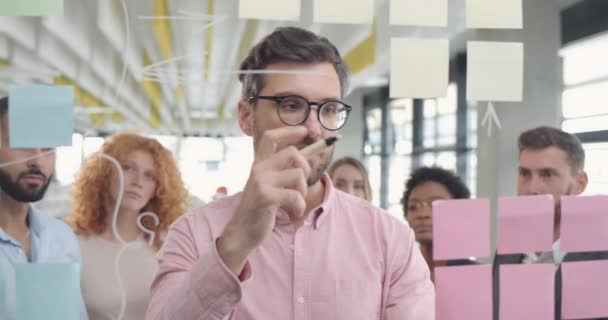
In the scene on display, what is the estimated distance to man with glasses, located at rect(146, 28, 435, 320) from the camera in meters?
0.96

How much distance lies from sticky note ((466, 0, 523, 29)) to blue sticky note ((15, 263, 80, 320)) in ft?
3.17

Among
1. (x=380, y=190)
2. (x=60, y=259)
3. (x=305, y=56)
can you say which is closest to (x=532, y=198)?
(x=380, y=190)

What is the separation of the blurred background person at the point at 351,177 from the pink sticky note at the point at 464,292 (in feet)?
0.75

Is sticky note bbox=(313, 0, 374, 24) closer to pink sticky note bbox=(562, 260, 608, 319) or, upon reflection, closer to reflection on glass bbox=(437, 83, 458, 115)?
reflection on glass bbox=(437, 83, 458, 115)

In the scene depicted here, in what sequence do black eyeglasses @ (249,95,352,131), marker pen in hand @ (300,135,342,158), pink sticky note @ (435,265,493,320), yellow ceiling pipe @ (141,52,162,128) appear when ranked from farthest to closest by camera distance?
pink sticky note @ (435,265,493,320), yellow ceiling pipe @ (141,52,162,128), black eyeglasses @ (249,95,352,131), marker pen in hand @ (300,135,342,158)

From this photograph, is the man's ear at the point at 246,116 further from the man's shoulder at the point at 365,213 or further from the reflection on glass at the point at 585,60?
the reflection on glass at the point at 585,60

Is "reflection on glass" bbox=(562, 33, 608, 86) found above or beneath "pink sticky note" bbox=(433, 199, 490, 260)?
above

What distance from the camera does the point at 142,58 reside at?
1.07m

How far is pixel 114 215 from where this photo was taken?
41.3 inches

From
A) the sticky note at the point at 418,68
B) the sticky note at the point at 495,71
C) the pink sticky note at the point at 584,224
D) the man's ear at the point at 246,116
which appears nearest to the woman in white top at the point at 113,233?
the man's ear at the point at 246,116

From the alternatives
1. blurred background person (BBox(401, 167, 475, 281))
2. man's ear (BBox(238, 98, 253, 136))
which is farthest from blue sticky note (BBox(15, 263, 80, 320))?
blurred background person (BBox(401, 167, 475, 281))

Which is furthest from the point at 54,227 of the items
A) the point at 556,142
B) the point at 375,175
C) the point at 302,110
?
the point at 556,142

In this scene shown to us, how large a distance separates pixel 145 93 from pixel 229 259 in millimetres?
428

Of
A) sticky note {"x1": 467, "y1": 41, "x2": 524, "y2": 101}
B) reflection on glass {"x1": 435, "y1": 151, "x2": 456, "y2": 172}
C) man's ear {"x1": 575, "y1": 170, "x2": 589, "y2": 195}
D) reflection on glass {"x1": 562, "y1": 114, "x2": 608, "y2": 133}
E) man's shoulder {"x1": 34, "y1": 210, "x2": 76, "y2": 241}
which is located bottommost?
man's shoulder {"x1": 34, "y1": 210, "x2": 76, "y2": 241}
